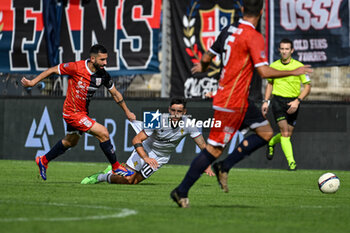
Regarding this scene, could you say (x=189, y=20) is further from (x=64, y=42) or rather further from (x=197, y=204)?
(x=197, y=204)

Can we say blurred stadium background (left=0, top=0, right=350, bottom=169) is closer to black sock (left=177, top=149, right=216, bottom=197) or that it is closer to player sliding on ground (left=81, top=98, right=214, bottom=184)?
player sliding on ground (left=81, top=98, right=214, bottom=184)

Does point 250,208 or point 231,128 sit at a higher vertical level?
point 231,128

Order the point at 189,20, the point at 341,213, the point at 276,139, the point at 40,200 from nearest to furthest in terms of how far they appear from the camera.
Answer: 1. the point at 341,213
2. the point at 40,200
3. the point at 276,139
4. the point at 189,20

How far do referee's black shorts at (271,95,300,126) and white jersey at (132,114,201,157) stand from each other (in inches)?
177

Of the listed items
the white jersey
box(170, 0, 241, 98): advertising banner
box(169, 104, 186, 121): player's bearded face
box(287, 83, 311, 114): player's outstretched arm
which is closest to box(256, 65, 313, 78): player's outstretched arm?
box(169, 104, 186, 121): player's bearded face

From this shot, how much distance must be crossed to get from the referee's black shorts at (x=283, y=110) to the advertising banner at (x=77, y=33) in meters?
4.04

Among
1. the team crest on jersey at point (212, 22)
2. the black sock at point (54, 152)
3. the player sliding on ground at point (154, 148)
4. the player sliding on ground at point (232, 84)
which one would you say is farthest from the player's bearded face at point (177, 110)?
the team crest on jersey at point (212, 22)

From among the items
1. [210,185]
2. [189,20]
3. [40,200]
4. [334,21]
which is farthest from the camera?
[189,20]

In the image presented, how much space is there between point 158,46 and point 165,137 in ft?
24.9

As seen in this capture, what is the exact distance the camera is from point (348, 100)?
57.3 feet

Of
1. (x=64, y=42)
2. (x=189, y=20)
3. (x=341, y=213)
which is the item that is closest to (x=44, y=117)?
(x=64, y=42)

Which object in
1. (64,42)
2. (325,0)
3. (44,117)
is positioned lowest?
(44,117)

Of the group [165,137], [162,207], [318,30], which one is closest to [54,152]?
[165,137]

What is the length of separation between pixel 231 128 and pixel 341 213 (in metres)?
1.46
